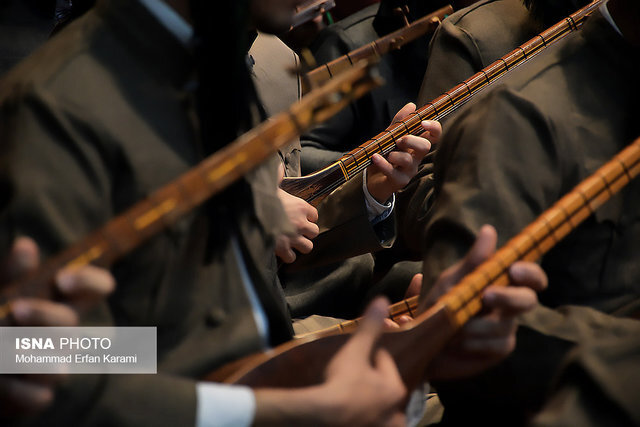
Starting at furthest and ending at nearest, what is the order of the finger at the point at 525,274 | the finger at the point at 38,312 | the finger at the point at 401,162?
the finger at the point at 401,162
the finger at the point at 525,274
the finger at the point at 38,312

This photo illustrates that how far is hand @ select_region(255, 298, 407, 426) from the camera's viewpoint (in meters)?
0.71

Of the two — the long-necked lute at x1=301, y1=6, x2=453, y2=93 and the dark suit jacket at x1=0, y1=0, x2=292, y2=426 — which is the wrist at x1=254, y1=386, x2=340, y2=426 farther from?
the long-necked lute at x1=301, y1=6, x2=453, y2=93

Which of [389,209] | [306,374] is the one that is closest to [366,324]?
[306,374]

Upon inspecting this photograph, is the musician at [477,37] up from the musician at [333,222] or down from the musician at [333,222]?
up

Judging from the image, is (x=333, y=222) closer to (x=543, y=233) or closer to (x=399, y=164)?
(x=399, y=164)

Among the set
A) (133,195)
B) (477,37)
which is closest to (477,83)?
(477,37)

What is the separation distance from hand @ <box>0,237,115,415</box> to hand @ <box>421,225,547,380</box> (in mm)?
428

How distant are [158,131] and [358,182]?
0.82m

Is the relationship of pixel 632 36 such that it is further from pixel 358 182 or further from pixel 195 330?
pixel 195 330

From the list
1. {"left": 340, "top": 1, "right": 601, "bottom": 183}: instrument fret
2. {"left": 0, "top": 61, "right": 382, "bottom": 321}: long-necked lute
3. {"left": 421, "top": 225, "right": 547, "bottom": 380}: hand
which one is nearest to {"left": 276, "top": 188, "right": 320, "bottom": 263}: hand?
{"left": 340, "top": 1, "right": 601, "bottom": 183}: instrument fret

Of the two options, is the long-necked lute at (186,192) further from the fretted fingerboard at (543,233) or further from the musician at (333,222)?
the musician at (333,222)

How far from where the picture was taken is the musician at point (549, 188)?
939mm

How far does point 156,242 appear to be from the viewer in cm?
78

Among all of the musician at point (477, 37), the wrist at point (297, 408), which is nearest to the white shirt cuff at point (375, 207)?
the musician at point (477, 37)
